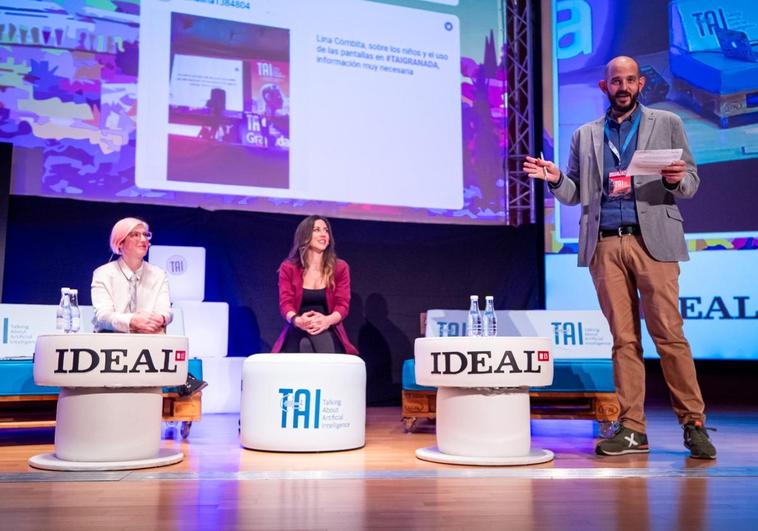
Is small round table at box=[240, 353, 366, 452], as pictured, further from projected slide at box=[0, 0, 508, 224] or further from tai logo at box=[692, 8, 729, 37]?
tai logo at box=[692, 8, 729, 37]

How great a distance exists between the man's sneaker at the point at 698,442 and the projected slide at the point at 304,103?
2907mm

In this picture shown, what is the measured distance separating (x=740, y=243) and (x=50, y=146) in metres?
4.81

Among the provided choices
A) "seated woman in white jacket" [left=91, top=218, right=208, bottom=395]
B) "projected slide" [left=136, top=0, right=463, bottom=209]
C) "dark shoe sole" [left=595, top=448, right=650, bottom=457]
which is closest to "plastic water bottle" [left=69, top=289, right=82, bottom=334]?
"seated woman in white jacket" [left=91, top=218, right=208, bottom=395]

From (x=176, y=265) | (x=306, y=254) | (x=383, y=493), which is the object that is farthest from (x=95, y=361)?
(x=176, y=265)

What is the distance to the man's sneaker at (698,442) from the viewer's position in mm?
2670

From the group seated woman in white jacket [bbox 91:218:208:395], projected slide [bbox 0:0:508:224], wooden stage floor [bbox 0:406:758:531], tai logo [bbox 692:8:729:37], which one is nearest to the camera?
wooden stage floor [bbox 0:406:758:531]

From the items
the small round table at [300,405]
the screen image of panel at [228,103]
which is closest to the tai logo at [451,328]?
the screen image of panel at [228,103]

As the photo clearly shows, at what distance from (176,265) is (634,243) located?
2.94 meters

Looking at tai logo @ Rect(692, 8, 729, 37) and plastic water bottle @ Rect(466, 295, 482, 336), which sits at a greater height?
tai logo @ Rect(692, 8, 729, 37)

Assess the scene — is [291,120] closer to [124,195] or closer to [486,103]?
[124,195]

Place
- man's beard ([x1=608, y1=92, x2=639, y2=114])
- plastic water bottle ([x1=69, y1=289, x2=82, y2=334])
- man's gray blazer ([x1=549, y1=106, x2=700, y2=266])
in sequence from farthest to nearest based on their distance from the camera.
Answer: plastic water bottle ([x1=69, y1=289, x2=82, y2=334])
man's beard ([x1=608, y1=92, x2=639, y2=114])
man's gray blazer ([x1=549, y1=106, x2=700, y2=266])

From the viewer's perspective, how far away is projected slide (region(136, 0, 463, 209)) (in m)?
4.68

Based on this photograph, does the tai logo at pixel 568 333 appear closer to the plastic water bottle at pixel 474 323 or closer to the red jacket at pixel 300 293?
the plastic water bottle at pixel 474 323

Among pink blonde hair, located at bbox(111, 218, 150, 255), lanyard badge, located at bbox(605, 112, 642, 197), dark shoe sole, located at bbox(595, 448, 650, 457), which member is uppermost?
lanyard badge, located at bbox(605, 112, 642, 197)
